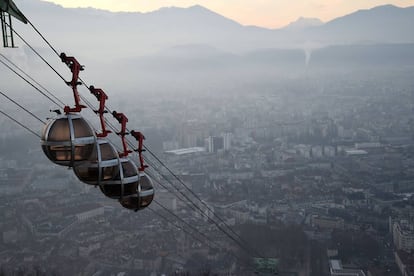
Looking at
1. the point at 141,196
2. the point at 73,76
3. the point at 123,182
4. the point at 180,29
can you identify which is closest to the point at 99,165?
the point at 123,182

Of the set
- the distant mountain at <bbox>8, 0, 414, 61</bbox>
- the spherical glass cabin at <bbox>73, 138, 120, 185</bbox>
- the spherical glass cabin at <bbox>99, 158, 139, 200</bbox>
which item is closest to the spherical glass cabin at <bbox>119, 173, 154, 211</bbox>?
the spherical glass cabin at <bbox>99, 158, 139, 200</bbox>

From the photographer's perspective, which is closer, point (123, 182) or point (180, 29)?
point (123, 182)

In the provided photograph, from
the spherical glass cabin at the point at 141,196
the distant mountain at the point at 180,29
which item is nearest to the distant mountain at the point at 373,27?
the distant mountain at the point at 180,29

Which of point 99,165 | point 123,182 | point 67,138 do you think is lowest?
point 123,182

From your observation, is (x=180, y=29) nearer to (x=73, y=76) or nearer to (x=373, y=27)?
(x=373, y=27)

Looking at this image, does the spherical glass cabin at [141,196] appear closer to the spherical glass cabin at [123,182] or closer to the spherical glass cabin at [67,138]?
the spherical glass cabin at [123,182]

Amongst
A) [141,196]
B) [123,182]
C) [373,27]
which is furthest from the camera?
[373,27]

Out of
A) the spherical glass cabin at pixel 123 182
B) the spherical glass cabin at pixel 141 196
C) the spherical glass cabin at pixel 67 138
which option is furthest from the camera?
the spherical glass cabin at pixel 141 196
